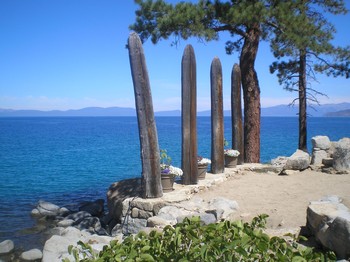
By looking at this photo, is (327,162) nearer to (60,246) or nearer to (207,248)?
(60,246)

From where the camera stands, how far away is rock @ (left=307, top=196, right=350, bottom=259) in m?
4.12

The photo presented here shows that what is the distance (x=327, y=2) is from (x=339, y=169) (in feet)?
28.4

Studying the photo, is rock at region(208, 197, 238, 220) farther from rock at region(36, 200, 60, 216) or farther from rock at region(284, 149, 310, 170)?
rock at region(36, 200, 60, 216)

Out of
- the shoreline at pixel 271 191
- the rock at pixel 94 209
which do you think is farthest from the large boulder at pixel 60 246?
A: the rock at pixel 94 209

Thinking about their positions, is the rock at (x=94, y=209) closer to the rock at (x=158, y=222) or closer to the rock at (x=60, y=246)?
the rock at (x=60, y=246)

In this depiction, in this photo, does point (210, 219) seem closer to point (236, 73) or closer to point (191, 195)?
point (191, 195)

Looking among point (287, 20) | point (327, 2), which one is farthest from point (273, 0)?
point (327, 2)

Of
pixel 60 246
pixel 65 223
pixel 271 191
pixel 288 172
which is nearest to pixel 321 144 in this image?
pixel 288 172

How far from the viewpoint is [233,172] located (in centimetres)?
1119

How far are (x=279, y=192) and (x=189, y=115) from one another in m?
3.05

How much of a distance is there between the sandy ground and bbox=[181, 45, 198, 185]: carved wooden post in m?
0.71

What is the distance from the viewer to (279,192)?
9086 mm

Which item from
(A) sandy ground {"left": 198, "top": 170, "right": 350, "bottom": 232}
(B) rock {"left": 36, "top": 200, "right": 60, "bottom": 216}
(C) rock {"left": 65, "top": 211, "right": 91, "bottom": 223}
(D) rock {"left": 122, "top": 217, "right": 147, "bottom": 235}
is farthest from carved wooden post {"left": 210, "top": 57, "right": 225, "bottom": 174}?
(B) rock {"left": 36, "top": 200, "right": 60, "bottom": 216}

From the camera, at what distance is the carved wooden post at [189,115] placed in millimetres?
9289
